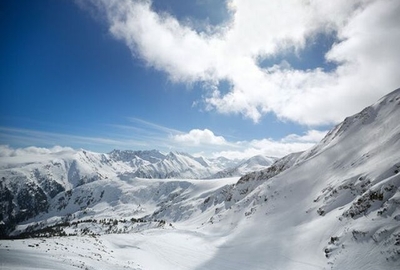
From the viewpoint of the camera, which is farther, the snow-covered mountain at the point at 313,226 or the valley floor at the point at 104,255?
the snow-covered mountain at the point at 313,226

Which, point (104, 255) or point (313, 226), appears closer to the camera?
point (104, 255)

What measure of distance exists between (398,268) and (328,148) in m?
52.2

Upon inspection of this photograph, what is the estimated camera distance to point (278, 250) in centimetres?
3641

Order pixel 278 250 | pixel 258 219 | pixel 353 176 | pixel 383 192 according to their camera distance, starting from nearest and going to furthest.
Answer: pixel 383 192
pixel 278 250
pixel 353 176
pixel 258 219

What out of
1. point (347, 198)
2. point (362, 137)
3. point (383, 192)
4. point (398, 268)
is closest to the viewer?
point (398, 268)

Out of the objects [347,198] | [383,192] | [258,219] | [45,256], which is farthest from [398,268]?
[258,219]

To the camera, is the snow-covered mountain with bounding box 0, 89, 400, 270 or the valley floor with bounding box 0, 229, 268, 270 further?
the snow-covered mountain with bounding box 0, 89, 400, 270

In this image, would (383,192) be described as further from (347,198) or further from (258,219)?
(258,219)

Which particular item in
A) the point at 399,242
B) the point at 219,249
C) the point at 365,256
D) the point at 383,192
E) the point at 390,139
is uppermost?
the point at 390,139

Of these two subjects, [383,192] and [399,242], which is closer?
[399,242]

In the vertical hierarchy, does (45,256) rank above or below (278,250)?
above

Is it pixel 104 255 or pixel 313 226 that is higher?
pixel 104 255

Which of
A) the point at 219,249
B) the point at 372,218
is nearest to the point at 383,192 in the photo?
the point at 372,218

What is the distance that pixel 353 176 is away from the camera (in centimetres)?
4347
